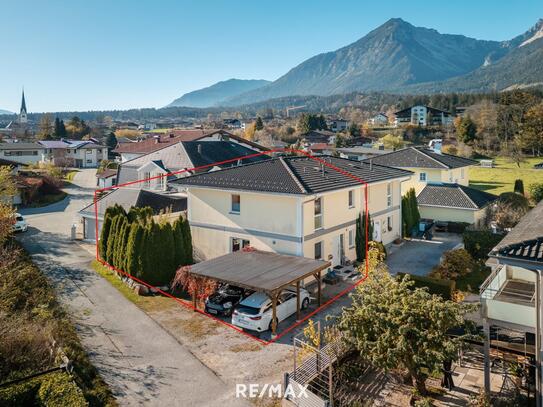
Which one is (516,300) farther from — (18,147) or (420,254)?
(18,147)

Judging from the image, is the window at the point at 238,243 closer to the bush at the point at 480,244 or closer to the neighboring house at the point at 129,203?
the neighboring house at the point at 129,203

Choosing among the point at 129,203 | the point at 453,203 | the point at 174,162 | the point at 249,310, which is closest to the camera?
the point at 249,310

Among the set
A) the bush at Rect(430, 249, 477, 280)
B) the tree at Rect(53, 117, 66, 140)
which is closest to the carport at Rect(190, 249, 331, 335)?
the bush at Rect(430, 249, 477, 280)

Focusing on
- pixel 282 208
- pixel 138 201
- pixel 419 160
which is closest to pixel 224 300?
pixel 282 208

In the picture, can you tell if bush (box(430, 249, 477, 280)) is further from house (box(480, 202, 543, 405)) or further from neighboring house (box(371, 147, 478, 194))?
neighboring house (box(371, 147, 478, 194))

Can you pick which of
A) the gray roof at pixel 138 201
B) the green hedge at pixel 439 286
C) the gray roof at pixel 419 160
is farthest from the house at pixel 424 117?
the green hedge at pixel 439 286
